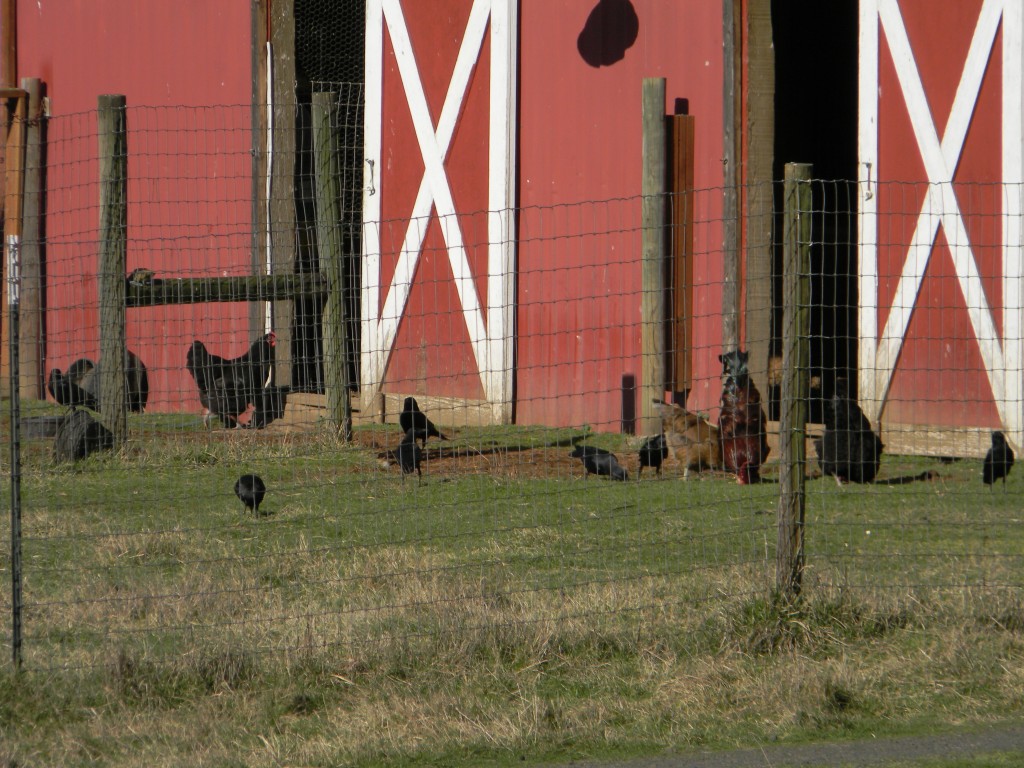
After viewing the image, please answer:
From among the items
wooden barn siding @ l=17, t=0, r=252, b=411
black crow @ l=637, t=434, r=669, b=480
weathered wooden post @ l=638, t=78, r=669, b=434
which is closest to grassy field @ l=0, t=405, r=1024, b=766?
black crow @ l=637, t=434, r=669, b=480

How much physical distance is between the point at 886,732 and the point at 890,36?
22.1 ft

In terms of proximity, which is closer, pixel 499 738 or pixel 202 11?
pixel 499 738

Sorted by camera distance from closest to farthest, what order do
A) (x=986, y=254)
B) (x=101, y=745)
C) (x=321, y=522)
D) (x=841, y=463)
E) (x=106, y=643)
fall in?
(x=101, y=745) → (x=106, y=643) → (x=321, y=522) → (x=841, y=463) → (x=986, y=254)

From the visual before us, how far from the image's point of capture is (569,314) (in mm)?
11539

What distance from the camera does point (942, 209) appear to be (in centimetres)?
995

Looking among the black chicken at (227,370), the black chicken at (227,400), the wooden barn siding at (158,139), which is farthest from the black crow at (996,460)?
the wooden barn siding at (158,139)

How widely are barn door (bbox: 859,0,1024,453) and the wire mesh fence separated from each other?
0.04 meters

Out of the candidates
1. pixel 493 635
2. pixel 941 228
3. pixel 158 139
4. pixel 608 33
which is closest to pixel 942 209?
pixel 941 228

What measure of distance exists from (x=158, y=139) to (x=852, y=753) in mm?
11502

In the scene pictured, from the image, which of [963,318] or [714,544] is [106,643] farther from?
[963,318]

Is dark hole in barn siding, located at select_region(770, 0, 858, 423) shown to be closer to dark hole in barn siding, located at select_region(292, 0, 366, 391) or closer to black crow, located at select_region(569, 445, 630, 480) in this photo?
dark hole in barn siding, located at select_region(292, 0, 366, 391)

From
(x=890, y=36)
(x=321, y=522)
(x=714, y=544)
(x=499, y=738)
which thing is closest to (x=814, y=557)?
(x=714, y=544)

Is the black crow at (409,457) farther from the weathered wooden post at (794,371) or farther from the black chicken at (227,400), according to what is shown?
the weathered wooden post at (794,371)

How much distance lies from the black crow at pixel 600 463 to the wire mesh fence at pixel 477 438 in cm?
2
